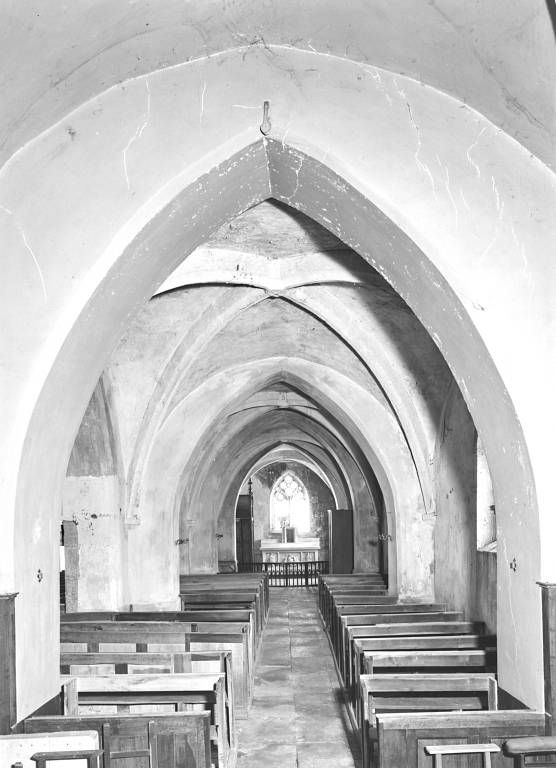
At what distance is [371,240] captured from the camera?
227 inches

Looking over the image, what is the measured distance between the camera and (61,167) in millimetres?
5031

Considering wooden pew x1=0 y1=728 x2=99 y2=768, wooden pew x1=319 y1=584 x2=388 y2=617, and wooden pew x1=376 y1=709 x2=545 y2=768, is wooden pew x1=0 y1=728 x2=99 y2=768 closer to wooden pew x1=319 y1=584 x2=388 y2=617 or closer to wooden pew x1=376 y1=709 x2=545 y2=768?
wooden pew x1=376 y1=709 x2=545 y2=768

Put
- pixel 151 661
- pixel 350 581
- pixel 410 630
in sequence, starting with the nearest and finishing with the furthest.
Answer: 1. pixel 151 661
2. pixel 410 630
3. pixel 350 581

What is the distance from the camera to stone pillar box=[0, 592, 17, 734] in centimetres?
479

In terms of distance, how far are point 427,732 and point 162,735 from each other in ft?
4.90

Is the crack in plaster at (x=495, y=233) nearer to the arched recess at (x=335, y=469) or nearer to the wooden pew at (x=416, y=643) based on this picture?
the wooden pew at (x=416, y=643)

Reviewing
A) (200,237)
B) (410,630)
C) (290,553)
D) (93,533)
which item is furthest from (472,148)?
(290,553)

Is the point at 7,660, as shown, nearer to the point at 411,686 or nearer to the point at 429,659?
the point at 411,686

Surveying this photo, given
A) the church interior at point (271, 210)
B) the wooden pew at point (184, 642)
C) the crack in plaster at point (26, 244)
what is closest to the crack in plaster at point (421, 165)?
the church interior at point (271, 210)

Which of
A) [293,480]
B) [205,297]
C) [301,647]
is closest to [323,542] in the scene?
[293,480]

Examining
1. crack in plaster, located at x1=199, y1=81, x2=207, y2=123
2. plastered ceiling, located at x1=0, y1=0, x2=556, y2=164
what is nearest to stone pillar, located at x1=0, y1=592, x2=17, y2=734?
plastered ceiling, located at x1=0, y1=0, x2=556, y2=164

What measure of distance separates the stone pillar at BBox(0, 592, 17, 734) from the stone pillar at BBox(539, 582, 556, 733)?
318cm

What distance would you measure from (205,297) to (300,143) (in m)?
5.04

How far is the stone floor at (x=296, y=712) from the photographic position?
23.7 feet
